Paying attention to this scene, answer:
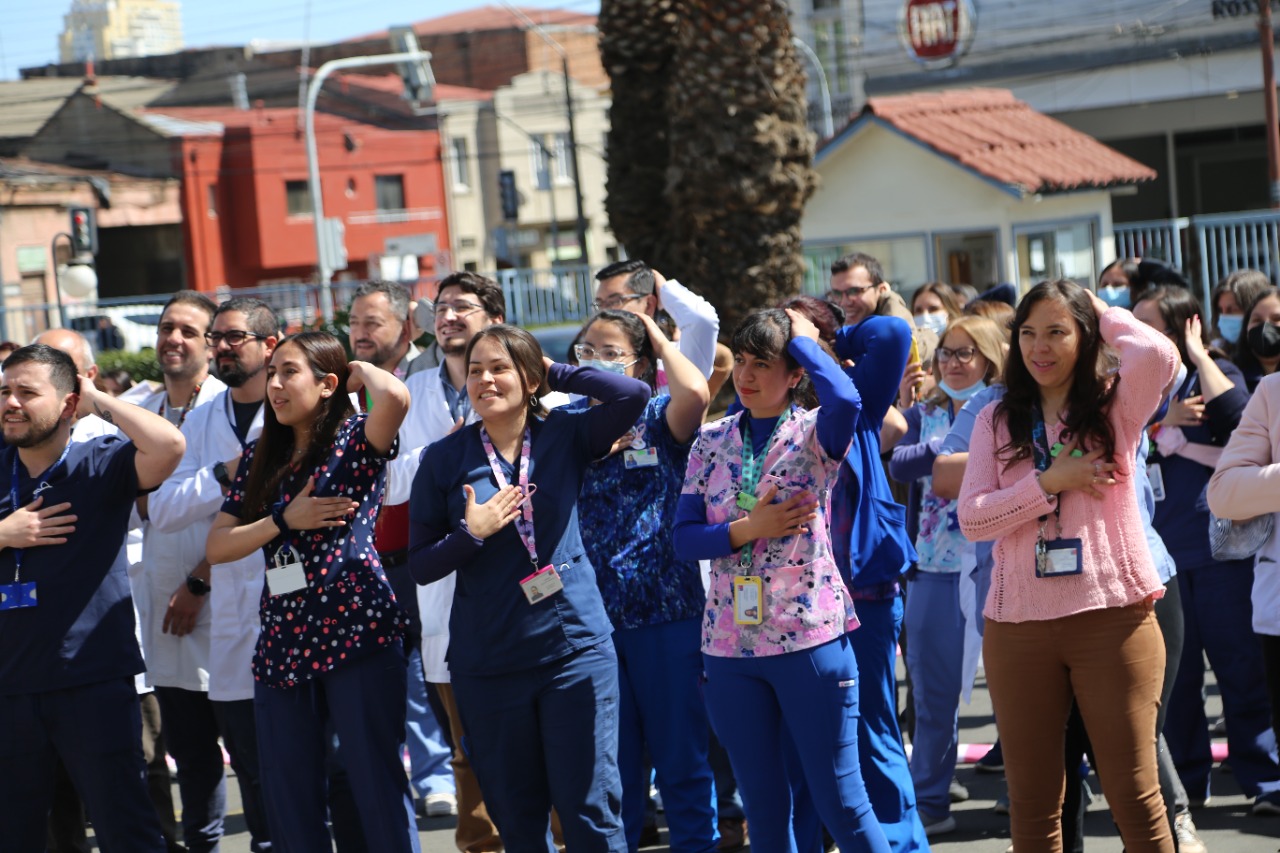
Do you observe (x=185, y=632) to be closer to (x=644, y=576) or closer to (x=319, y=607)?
(x=319, y=607)

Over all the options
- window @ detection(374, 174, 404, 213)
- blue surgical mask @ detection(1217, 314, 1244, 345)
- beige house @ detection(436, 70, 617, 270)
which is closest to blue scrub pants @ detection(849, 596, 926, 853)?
blue surgical mask @ detection(1217, 314, 1244, 345)

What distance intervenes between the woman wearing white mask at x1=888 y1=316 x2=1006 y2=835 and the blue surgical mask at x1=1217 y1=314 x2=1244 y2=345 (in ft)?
6.68

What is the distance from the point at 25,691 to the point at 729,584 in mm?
2476

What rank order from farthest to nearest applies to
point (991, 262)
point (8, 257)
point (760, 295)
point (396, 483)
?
1. point (8, 257)
2. point (991, 262)
3. point (760, 295)
4. point (396, 483)

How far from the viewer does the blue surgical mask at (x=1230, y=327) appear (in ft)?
24.7

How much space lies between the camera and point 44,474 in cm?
535

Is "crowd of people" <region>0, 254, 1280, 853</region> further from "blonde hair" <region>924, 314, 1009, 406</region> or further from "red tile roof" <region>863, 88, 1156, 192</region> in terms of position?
"red tile roof" <region>863, 88, 1156, 192</region>

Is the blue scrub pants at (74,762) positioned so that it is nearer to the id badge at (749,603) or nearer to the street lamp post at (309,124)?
the id badge at (749,603)

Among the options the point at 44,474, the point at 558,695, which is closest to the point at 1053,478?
the point at 558,695

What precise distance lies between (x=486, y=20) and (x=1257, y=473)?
67550 millimetres

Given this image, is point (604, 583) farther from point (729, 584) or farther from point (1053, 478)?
point (1053, 478)

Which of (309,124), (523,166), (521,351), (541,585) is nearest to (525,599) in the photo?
(541,585)

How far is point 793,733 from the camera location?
4.64 metres

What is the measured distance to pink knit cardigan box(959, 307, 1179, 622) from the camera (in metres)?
4.41
